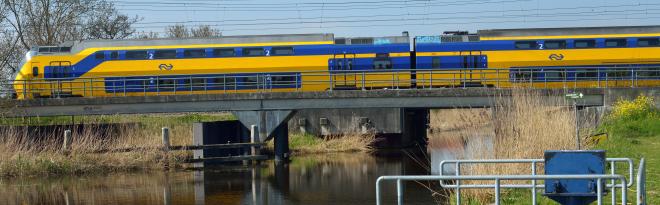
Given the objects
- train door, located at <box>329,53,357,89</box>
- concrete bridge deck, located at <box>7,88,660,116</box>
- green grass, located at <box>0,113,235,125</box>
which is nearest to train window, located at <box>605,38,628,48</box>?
concrete bridge deck, located at <box>7,88,660,116</box>

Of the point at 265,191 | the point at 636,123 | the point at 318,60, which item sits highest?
the point at 318,60

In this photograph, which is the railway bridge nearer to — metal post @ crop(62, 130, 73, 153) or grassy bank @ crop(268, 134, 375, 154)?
metal post @ crop(62, 130, 73, 153)

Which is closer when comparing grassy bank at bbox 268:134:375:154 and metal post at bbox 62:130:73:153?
metal post at bbox 62:130:73:153

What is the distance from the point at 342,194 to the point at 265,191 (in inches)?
97.9

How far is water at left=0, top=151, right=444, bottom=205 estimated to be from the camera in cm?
2289

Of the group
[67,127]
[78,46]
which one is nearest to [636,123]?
[67,127]

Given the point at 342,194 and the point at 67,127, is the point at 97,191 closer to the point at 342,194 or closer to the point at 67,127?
the point at 342,194

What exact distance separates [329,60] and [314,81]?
2.65 m

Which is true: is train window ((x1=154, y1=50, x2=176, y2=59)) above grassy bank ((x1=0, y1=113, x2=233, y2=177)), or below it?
above

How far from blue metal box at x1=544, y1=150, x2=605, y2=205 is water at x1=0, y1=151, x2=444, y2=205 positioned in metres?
9.67

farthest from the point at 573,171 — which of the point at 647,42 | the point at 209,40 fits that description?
the point at 209,40

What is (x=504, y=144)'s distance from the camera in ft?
57.0

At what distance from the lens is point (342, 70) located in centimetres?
3609

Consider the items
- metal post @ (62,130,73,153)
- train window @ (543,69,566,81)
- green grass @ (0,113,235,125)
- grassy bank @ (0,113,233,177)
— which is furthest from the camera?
green grass @ (0,113,235,125)
